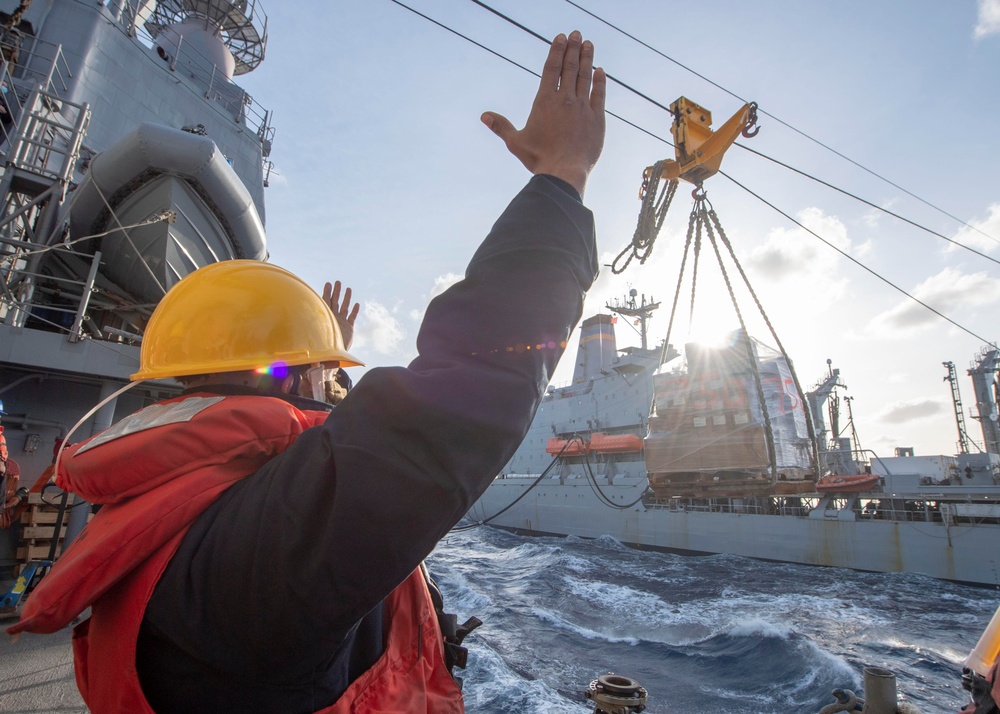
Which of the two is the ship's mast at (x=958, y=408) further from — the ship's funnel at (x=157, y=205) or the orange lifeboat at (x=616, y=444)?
the ship's funnel at (x=157, y=205)

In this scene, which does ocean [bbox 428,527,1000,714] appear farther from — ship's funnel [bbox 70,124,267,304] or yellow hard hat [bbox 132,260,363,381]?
ship's funnel [bbox 70,124,267,304]

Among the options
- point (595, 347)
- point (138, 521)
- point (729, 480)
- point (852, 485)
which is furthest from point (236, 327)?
point (595, 347)

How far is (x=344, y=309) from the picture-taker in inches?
86.7

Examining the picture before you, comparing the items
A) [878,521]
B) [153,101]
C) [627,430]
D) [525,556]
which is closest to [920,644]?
[878,521]

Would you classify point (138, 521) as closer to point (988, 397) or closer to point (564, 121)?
point (564, 121)

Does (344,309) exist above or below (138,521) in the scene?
above

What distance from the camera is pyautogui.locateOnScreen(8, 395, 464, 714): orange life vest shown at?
687 mm

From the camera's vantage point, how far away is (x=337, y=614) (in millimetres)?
633

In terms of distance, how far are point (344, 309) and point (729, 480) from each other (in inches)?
195

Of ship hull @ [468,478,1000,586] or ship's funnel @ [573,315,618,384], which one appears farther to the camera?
ship's funnel @ [573,315,618,384]

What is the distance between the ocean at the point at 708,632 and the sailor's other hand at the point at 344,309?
5.09m

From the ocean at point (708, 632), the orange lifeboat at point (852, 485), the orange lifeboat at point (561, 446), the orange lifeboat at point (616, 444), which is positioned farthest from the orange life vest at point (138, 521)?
the orange lifeboat at point (561, 446)

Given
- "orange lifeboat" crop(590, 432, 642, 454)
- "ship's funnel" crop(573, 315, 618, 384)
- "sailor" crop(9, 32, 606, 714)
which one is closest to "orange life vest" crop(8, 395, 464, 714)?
"sailor" crop(9, 32, 606, 714)

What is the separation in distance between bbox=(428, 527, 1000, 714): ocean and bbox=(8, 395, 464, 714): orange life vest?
5720mm
